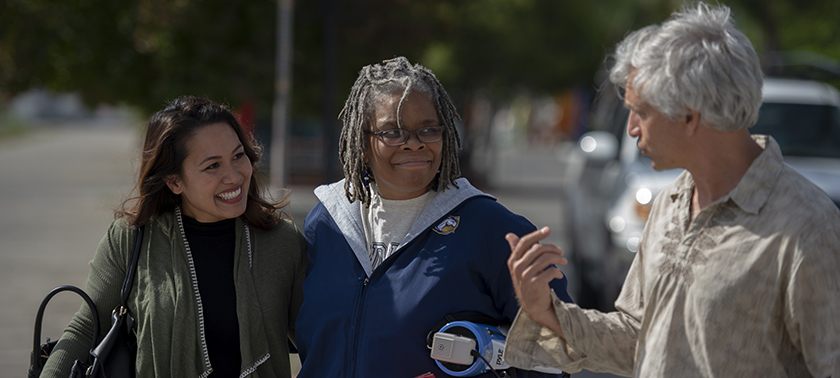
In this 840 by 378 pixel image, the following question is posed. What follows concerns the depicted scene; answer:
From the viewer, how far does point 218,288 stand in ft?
8.80

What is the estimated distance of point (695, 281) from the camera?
6.07 ft

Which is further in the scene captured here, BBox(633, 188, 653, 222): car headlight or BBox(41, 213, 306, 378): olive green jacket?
BBox(633, 188, 653, 222): car headlight

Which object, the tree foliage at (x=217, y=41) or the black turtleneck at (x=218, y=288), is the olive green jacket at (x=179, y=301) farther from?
the tree foliage at (x=217, y=41)

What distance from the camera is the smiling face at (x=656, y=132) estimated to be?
1855 millimetres

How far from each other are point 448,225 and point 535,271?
19.5 inches

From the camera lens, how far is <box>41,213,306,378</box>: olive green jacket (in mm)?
2553

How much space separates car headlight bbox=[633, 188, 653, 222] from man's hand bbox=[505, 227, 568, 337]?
4.26 m

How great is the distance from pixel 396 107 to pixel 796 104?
5845 mm

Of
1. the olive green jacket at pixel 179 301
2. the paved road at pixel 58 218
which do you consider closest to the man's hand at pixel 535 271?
the olive green jacket at pixel 179 301

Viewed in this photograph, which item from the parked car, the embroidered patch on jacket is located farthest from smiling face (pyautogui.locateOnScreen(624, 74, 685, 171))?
the parked car

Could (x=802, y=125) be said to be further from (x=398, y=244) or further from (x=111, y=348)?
(x=111, y=348)

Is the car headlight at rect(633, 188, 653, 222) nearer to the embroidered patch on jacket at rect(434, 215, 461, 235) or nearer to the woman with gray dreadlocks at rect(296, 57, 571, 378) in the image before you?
the woman with gray dreadlocks at rect(296, 57, 571, 378)

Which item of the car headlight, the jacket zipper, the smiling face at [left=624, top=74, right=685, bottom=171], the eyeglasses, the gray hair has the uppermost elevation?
the gray hair

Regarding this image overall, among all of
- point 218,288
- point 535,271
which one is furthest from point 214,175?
point 535,271
